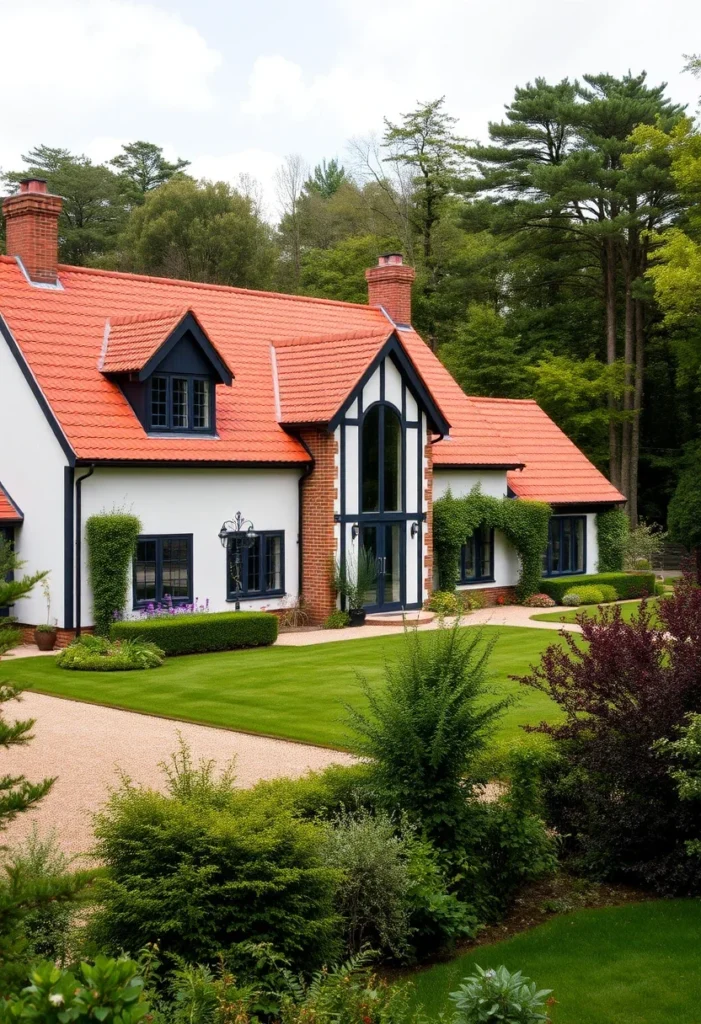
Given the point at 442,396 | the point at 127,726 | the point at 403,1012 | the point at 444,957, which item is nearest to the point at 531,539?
the point at 442,396

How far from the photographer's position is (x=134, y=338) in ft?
79.5

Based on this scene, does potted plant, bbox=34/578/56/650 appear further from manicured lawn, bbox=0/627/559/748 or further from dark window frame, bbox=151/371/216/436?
dark window frame, bbox=151/371/216/436

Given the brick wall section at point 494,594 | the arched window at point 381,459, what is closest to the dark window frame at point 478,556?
the brick wall section at point 494,594

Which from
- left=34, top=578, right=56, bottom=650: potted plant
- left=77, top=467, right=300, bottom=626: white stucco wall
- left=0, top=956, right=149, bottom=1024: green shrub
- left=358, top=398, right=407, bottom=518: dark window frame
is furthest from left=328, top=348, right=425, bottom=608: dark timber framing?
left=0, top=956, right=149, bottom=1024: green shrub

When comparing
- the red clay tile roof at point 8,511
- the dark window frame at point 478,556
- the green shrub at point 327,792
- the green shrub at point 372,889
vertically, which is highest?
the red clay tile roof at point 8,511

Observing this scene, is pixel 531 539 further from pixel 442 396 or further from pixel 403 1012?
pixel 403 1012

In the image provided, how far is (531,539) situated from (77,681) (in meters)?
14.9

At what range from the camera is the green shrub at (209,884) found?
7.31 m

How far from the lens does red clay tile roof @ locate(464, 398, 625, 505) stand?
1276 inches

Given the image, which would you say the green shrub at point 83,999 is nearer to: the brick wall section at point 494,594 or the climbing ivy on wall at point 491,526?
the climbing ivy on wall at point 491,526

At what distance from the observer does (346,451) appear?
26.0 m

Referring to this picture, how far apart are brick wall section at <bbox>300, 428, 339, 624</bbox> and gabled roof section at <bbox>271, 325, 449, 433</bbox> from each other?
597 millimetres

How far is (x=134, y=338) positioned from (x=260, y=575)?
18.6ft

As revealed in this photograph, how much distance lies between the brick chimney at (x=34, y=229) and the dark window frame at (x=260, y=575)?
23.3 ft
